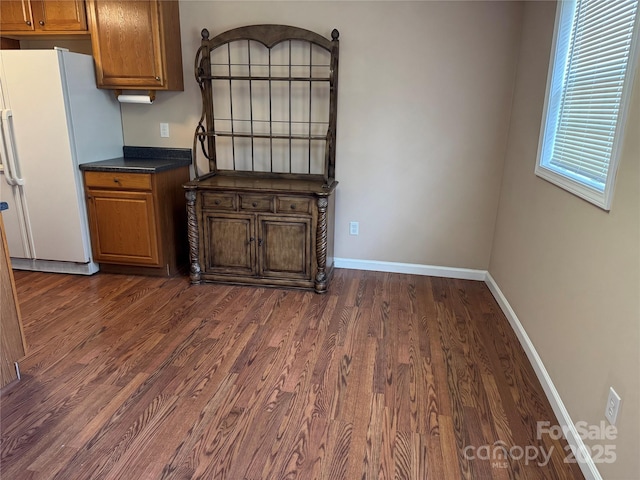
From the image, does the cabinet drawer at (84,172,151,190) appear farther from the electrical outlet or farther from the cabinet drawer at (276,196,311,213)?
the electrical outlet

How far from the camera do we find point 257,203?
322cm

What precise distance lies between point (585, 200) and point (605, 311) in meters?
0.50

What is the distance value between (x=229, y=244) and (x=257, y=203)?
395 mm

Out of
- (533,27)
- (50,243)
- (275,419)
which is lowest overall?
(275,419)

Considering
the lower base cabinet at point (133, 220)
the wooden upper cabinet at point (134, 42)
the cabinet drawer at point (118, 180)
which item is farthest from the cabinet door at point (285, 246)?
the wooden upper cabinet at point (134, 42)

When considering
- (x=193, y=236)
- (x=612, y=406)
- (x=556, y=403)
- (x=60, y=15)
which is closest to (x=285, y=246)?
(x=193, y=236)

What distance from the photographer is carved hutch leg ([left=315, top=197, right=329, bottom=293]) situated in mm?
3145

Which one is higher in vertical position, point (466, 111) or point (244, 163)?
point (466, 111)

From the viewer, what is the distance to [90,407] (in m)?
2.00

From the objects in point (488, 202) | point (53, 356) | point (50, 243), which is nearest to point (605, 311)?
point (488, 202)

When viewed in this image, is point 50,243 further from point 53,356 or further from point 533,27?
point 533,27

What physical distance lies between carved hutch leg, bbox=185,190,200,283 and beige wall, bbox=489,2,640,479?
224cm

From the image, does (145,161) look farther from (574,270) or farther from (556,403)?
(556,403)

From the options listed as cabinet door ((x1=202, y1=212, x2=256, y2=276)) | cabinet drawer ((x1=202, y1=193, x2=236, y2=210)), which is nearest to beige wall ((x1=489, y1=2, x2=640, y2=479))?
cabinet door ((x1=202, y1=212, x2=256, y2=276))
